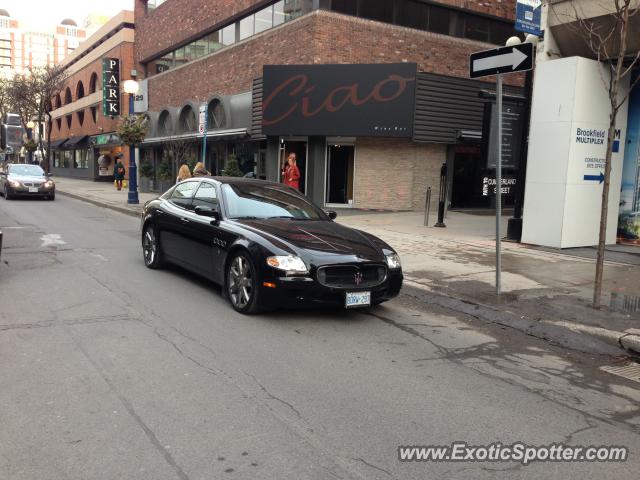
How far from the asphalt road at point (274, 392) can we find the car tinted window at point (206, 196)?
125cm

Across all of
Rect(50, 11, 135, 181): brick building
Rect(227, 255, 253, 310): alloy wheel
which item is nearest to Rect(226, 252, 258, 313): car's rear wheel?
Rect(227, 255, 253, 310): alloy wheel

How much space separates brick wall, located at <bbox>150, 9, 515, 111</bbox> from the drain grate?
52.1ft

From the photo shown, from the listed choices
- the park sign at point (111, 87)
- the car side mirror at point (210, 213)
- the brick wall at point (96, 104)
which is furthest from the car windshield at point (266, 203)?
the park sign at point (111, 87)

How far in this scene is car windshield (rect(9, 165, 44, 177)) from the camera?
2275 cm

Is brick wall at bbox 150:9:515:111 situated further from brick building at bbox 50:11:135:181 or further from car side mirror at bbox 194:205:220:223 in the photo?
brick building at bbox 50:11:135:181

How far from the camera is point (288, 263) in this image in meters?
5.96

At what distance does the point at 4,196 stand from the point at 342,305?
21748mm

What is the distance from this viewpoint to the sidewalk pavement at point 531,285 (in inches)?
239

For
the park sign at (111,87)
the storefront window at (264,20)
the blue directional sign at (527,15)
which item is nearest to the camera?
the blue directional sign at (527,15)

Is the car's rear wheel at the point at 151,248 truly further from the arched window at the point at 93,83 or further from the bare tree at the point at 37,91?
the arched window at the point at 93,83

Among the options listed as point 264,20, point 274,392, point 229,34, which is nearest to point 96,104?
point 229,34

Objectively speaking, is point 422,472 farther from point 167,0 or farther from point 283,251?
point 167,0

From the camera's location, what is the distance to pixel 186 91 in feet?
95.7

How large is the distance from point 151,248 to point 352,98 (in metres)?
11.6
